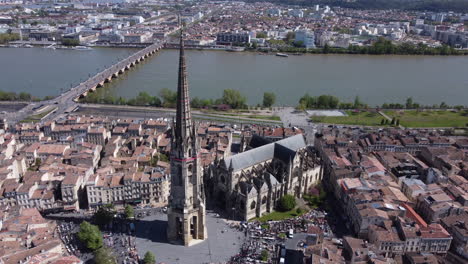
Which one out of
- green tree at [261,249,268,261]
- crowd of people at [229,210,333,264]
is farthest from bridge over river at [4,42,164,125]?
green tree at [261,249,268,261]

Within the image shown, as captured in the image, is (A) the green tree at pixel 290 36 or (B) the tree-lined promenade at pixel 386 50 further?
(A) the green tree at pixel 290 36

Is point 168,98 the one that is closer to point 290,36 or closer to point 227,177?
point 227,177

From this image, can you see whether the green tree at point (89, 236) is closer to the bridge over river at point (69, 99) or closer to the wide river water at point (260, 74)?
the bridge over river at point (69, 99)

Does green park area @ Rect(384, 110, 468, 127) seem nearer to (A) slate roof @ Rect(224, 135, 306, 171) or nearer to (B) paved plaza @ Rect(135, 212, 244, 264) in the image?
(A) slate roof @ Rect(224, 135, 306, 171)

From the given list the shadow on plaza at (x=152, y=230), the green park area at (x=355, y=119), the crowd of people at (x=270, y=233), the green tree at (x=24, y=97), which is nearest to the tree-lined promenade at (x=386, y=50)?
the green park area at (x=355, y=119)

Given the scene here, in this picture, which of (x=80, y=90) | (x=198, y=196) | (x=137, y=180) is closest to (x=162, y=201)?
(x=137, y=180)

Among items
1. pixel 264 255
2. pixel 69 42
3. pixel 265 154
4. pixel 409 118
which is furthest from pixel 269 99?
pixel 69 42
